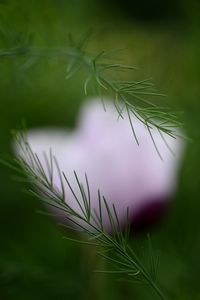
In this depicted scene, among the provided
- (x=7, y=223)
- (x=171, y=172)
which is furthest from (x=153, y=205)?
(x=7, y=223)

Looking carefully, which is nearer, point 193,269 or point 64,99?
point 193,269

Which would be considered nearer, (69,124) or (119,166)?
(119,166)

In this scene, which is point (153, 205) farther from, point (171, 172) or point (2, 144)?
point (2, 144)
